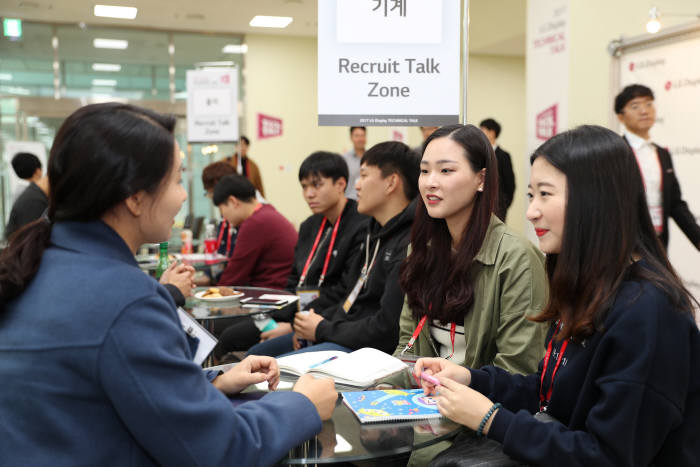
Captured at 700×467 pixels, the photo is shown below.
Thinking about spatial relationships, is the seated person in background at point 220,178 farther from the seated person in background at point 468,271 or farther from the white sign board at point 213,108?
the seated person in background at point 468,271

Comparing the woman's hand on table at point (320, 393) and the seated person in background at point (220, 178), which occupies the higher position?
the seated person in background at point (220, 178)

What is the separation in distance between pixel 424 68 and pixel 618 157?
1184 millimetres

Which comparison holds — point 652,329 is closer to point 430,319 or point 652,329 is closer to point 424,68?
point 430,319

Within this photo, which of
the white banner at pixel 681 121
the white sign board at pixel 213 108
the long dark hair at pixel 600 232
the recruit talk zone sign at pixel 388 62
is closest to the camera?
the long dark hair at pixel 600 232

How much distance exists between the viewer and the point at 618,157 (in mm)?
1384

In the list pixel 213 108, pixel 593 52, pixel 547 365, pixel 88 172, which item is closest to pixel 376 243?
pixel 547 365

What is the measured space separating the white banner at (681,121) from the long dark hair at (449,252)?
3.21m

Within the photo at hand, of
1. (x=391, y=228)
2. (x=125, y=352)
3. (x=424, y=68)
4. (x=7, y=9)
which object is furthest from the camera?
(x=7, y=9)

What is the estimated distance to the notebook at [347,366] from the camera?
170 centimetres

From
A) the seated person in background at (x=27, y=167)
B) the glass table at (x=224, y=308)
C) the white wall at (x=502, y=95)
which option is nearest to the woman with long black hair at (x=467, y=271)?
the glass table at (x=224, y=308)

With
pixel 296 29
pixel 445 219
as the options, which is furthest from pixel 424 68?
pixel 296 29

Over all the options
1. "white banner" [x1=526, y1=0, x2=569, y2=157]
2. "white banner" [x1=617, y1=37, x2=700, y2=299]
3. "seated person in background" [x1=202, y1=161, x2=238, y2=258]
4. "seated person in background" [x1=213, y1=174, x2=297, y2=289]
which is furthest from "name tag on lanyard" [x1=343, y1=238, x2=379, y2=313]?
"white banner" [x1=526, y1=0, x2=569, y2=157]

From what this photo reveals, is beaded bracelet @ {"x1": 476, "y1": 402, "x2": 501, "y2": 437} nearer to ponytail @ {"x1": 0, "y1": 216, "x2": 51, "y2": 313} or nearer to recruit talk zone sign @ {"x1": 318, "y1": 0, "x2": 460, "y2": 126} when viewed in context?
ponytail @ {"x1": 0, "y1": 216, "x2": 51, "y2": 313}

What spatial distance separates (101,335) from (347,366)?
885mm
